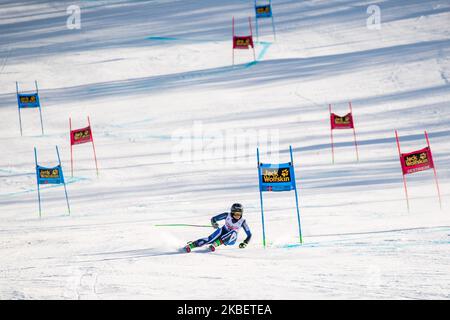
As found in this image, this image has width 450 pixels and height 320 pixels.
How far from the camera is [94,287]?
6.53 metres

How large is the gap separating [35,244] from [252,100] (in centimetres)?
962

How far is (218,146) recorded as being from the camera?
47.0 feet

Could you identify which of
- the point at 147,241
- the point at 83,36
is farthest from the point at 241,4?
the point at 147,241

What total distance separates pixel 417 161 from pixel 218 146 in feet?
18.6

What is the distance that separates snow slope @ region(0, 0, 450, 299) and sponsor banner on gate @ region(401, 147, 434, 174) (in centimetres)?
73

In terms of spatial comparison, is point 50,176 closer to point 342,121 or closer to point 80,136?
point 80,136

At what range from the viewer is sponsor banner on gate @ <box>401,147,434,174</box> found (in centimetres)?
954

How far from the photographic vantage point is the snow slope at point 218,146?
6949mm

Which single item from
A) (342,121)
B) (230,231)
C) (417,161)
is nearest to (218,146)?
(342,121)

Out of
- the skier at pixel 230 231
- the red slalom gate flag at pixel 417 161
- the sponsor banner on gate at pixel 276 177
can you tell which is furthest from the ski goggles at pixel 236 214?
the red slalom gate flag at pixel 417 161

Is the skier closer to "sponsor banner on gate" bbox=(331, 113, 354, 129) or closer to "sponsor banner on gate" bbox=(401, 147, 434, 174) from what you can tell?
"sponsor banner on gate" bbox=(401, 147, 434, 174)

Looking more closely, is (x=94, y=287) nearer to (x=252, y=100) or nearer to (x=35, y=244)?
(x=35, y=244)

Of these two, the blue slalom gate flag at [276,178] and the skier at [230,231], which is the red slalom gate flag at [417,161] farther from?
the skier at [230,231]

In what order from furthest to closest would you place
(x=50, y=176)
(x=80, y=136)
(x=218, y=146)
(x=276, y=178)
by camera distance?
1. (x=218, y=146)
2. (x=80, y=136)
3. (x=50, y=176)
4. (x=276, y=178)
